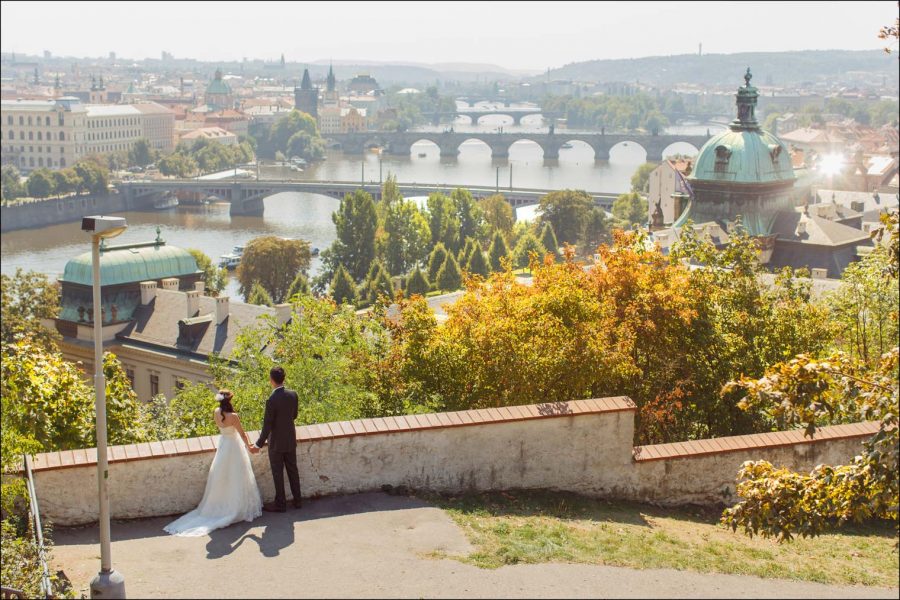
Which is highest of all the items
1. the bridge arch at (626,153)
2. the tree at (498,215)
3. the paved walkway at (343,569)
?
the bridge arch at (626,153)

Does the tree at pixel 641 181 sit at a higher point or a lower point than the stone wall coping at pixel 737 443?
higher

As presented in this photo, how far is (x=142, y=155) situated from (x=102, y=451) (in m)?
133

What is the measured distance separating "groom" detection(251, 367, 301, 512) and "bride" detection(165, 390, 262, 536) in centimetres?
21

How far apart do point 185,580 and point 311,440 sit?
213 cm

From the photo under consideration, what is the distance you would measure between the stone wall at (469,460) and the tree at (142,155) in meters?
131

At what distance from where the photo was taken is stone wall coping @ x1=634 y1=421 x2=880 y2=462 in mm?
11289

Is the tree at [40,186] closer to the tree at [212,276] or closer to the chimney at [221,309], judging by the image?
the tree at [212,276]

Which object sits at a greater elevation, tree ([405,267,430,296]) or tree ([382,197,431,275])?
tree ([382,197,431,275])

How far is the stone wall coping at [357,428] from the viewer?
31.9 ft

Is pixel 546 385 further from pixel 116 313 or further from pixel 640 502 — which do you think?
pixel 116 313

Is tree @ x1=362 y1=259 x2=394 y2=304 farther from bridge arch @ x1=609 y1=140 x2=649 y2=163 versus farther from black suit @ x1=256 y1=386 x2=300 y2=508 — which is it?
bridge arch @ x1=609 y1=140 x2=649 y2=163

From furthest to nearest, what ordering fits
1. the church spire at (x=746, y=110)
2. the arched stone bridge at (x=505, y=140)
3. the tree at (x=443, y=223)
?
the arched stone bridge at (x=505, y=140)
the tree at (x=443, y=223)
the church spire at (x=746, y=110)

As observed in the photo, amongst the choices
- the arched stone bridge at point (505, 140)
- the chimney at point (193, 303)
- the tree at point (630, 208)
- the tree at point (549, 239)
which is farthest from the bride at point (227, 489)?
the arched stone bridge at point (505, 140)

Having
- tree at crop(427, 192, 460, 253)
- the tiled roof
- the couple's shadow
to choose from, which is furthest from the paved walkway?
tree at crop(427, 192, 460, 253)
